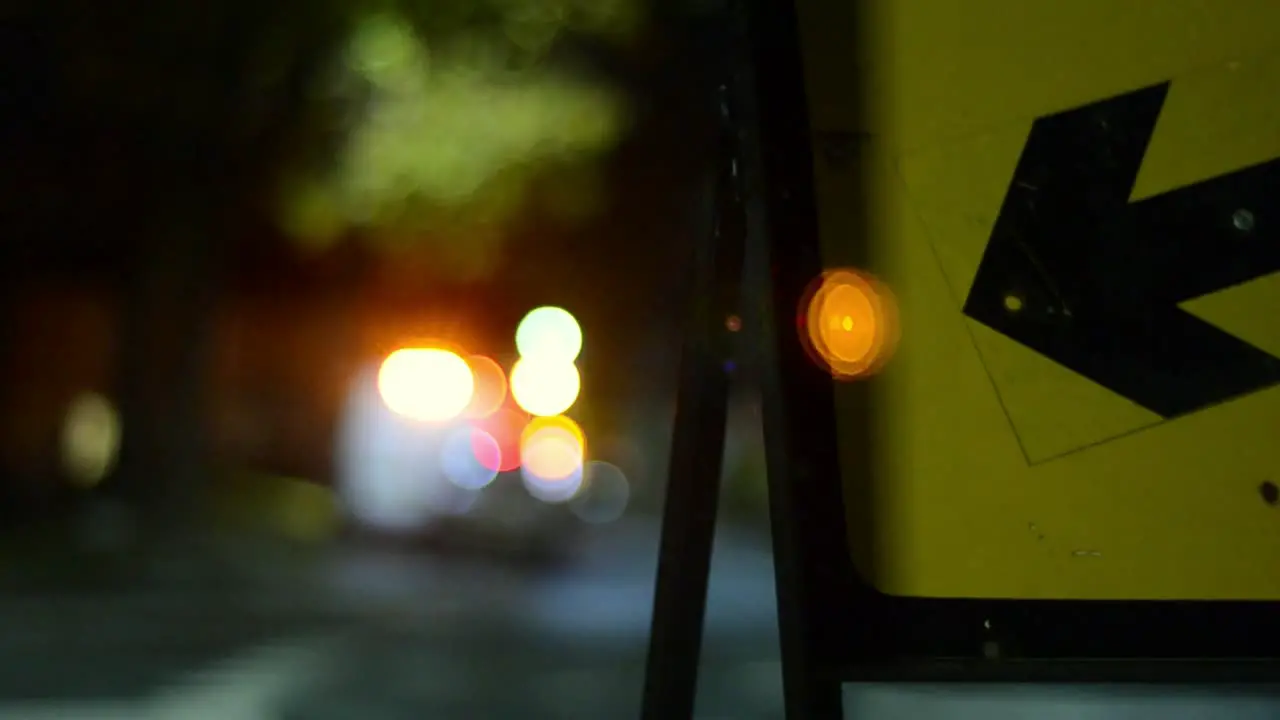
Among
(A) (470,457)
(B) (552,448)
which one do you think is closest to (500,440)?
(A) (470,457)

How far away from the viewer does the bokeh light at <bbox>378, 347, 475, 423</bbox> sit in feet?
10.1

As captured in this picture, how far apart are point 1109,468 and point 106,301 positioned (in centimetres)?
280

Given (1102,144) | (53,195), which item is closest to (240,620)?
(53,195)

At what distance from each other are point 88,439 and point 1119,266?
3005 millimetres

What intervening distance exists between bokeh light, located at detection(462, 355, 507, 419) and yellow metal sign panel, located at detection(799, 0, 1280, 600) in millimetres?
2203

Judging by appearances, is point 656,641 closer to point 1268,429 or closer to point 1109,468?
point 1109,468

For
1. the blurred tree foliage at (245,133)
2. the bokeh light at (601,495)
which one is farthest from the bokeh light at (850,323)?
the bokeh light at (601,495)

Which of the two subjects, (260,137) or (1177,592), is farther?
(260,137)

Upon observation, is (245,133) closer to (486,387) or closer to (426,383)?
(426,383)

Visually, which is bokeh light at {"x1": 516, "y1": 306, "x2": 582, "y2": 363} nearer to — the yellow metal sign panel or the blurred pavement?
the blurred pavement

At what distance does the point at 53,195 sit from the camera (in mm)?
2688

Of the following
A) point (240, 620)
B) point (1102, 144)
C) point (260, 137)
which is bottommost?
point (240, 620)

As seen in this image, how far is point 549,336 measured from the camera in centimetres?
297

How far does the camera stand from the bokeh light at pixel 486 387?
3.04 m
